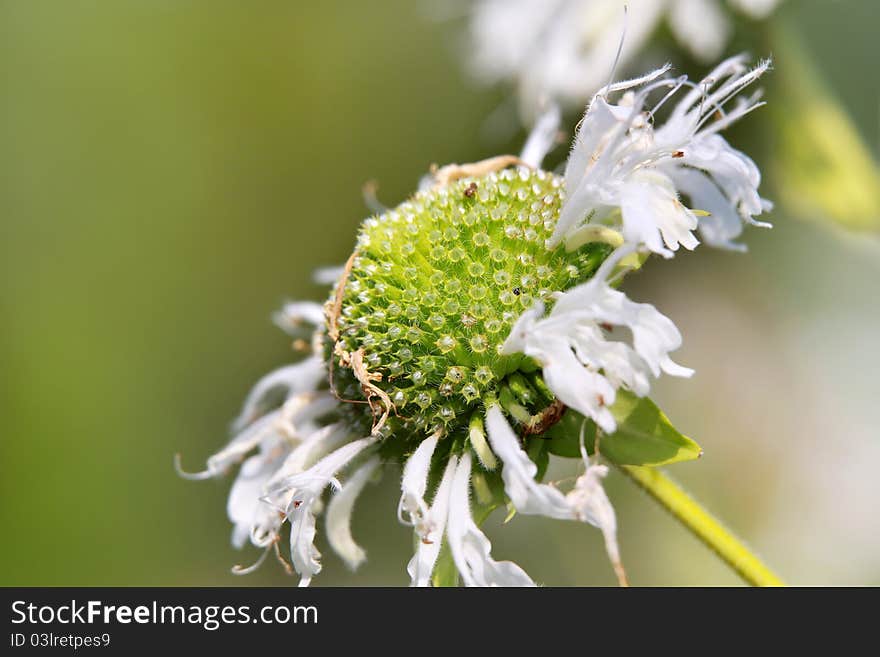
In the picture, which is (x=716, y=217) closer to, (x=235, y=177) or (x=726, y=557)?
(x=726, y=557)

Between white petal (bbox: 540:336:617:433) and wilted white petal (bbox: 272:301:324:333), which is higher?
wilted white petal (bbox: 272:301:324:333)

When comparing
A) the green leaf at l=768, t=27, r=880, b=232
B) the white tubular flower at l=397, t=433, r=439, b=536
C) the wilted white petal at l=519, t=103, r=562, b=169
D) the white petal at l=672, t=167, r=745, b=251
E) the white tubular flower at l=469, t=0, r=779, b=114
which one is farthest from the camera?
the white tubular flower at l=469, t=0, r=779, b=114

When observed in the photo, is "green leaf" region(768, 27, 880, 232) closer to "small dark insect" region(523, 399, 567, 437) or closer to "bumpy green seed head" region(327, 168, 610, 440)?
"bumpy green seed head" region(327, 168, 610, 440)

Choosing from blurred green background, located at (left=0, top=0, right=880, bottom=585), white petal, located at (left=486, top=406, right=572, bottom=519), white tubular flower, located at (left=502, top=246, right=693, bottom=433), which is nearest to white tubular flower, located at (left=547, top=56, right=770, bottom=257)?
white tubular flower, located at (left=502, top=246, right=693, bottom=433)

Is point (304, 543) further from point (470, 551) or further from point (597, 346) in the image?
point (597, 346)

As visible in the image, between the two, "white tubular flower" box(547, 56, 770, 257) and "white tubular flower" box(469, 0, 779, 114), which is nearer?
"white tubular flower" box(547, 56, 770, 257)

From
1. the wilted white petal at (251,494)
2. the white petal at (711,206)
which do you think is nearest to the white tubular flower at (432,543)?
the wilted white petal at (251,494)
